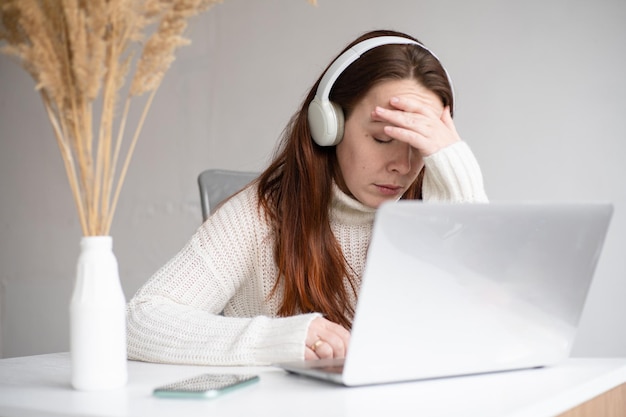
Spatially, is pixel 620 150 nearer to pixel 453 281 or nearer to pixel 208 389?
pixel 453 281

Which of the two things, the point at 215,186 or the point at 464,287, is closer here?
the point at 464,287

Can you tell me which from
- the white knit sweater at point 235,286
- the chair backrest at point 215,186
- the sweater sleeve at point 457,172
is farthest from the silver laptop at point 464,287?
the chair backrest at point 215,186

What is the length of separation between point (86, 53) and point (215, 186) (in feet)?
3.34

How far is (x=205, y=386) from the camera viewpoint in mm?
746

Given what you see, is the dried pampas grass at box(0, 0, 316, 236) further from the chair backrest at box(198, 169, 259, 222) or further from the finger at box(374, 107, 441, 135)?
the chair backrest at box(198, 169, 259, 222)

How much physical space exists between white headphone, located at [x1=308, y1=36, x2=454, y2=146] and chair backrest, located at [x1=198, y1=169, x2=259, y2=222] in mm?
429

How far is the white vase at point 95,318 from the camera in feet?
2.59

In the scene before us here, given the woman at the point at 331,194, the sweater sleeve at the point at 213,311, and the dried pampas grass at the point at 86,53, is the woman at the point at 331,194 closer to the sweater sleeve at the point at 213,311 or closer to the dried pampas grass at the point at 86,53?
the sweater sleeve at the point at 213,311

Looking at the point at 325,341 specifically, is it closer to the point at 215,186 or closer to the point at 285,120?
the point at 215,186

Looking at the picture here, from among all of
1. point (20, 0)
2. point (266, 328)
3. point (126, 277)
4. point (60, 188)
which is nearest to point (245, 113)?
point (126, 277)

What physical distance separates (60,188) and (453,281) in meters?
2.87

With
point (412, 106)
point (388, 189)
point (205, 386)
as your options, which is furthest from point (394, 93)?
point (205, 386)

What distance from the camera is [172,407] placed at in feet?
2.29

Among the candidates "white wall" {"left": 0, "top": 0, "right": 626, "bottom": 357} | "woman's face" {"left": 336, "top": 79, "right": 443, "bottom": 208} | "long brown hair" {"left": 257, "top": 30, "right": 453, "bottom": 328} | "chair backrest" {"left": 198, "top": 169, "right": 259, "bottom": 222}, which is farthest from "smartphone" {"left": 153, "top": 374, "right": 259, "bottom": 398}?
"white wall" {"left": 0, "top": 0, "right": 626, "bottom": 357}
